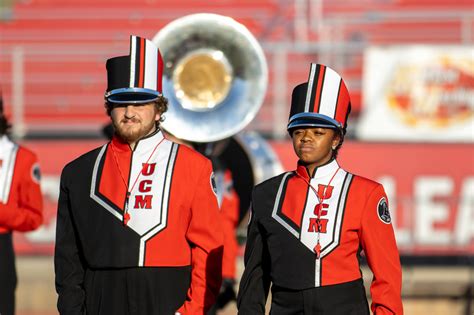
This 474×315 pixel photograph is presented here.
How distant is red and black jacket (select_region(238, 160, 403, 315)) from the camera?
409 centimetres

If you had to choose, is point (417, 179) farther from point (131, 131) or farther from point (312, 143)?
point (131, 131)

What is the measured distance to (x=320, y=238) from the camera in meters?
4.12

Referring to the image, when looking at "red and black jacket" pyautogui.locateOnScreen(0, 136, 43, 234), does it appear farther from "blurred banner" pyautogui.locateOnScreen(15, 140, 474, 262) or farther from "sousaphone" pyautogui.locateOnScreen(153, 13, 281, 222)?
"blurred banner" pyautogui.locateOnScreen(15, 140, 474, 262)

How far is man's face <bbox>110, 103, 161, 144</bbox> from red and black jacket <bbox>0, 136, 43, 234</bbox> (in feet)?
5.60

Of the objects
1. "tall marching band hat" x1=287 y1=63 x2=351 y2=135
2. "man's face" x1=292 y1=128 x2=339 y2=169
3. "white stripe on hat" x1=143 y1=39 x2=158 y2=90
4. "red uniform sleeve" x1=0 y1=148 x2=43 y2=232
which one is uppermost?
"white stripe on hat" x1=143 y1=39 x2=158 y2=90

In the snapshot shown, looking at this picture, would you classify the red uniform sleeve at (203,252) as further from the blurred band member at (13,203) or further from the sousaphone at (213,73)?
the sousaphone at (213,73)

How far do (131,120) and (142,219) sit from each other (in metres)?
0.34

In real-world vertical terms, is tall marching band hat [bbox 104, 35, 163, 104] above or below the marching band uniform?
above

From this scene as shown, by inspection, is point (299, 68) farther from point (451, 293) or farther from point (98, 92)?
point (451, 293)

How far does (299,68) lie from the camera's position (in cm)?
1255

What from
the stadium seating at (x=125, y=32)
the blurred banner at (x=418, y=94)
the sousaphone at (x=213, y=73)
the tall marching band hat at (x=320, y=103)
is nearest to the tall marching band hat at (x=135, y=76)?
the tall marching band hat at (x=320, y=103)

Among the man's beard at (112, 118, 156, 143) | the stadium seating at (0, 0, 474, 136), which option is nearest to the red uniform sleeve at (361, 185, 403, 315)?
the man's beard at (112, 118, 156, 143)

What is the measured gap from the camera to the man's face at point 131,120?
4.21 m

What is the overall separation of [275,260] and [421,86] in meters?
8.07
